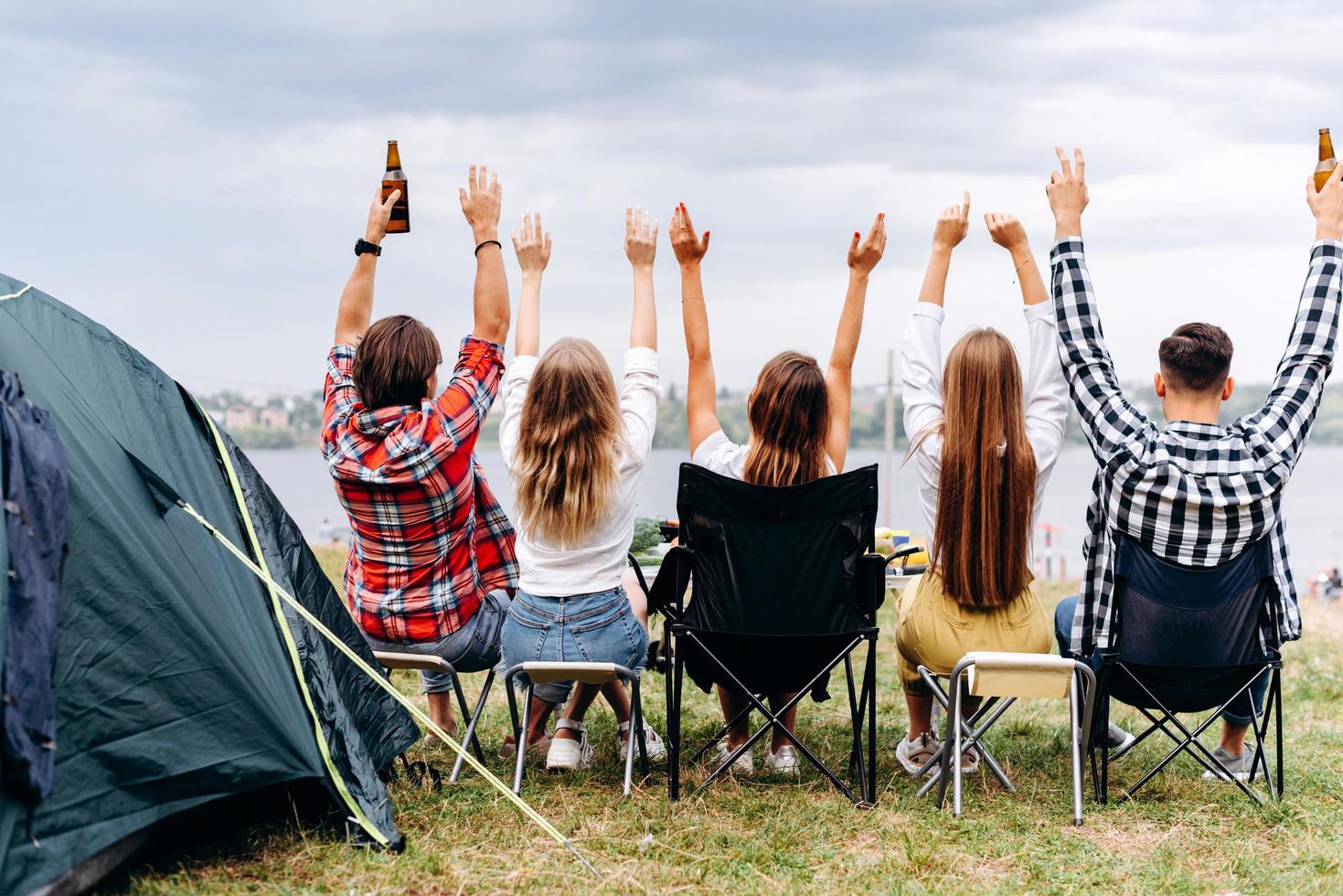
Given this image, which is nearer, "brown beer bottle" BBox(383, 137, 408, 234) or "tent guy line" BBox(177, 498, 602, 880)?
"tent guy line" BBox(177, 498, 602, 880)

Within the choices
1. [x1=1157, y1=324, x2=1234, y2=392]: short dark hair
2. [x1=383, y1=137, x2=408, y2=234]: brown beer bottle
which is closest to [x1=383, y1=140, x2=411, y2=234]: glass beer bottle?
[x1=383, y1=137, x2=408, y2=234]: brown beer bottle

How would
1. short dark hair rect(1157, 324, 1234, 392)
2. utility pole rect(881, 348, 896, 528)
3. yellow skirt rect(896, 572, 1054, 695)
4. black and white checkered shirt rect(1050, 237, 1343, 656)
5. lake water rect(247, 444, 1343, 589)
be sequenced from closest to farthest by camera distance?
1. black and white checkered shirt rect(1050, 237, 1343, 656)
2. short dark hair rect(1157, 324, 1234, 392)
3. yellow skirt rect(896, 572, 1054, 695)
4. lake water rect(247, 444, 1343, 589)
5. utility pole rect(881, 348, 896, 528)

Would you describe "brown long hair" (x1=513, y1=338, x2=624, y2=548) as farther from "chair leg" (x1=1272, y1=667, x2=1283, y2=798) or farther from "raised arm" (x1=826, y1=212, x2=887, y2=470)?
"chair leg" (x1=1272, y1=667, x2=1283, y2=798)

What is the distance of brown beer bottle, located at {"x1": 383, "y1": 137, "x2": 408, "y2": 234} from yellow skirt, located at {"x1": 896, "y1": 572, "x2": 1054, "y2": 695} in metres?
2.39

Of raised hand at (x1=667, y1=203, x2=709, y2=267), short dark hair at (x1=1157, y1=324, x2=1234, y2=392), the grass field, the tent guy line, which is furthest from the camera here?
raised hand at (x1=667, y1=203, x2=709, y2=267)

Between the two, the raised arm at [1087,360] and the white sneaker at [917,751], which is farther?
the white sneaker at [917,751]

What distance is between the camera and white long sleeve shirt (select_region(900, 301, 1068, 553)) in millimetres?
4117

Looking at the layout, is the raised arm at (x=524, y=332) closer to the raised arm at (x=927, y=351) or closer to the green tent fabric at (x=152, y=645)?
the green tent fabric at (x=152, y=645)

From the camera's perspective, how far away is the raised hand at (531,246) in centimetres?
462

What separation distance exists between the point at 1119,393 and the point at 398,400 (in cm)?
242

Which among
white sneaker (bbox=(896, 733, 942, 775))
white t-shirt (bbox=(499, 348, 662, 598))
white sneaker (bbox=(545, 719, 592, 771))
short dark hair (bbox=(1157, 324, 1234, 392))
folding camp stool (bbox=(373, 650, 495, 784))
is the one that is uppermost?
short dark hair (bbox=(1157, 324, 1234, 392))

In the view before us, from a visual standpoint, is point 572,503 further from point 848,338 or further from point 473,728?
point 848,338

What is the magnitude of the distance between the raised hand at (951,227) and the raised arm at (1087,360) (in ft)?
1.43

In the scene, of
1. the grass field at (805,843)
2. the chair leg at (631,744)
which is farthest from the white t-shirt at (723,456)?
the grass field at (805,843)
